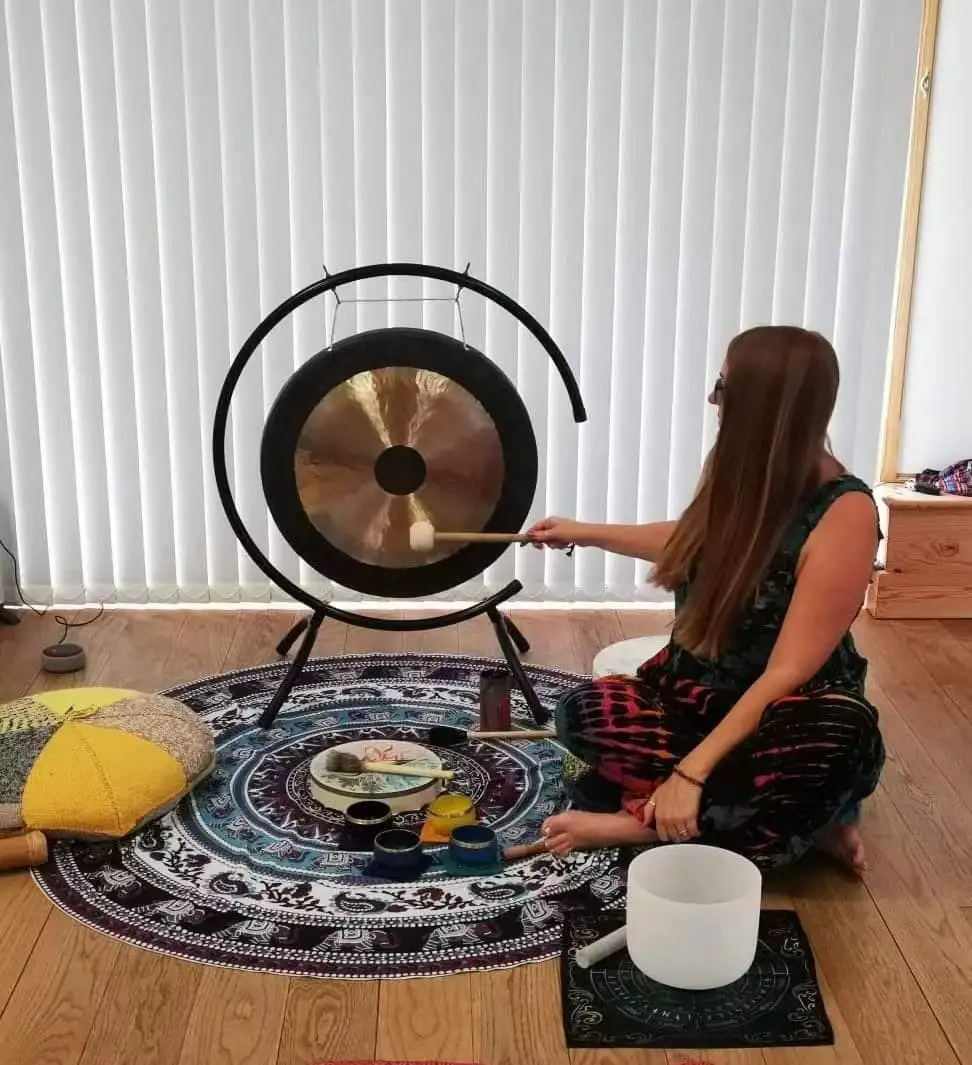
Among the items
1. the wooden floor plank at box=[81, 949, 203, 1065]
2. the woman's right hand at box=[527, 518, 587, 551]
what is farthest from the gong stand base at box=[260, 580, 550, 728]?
the wooden floor plank at box=[81, 949, 203, 1065]

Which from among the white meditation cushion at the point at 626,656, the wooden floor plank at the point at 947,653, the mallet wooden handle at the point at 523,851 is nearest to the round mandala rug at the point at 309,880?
the mallet wooden handle at the point at 523,851

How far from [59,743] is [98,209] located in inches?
58.6

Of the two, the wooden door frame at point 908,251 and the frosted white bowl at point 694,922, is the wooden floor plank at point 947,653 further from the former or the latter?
the frosted white bowl at point 694,922

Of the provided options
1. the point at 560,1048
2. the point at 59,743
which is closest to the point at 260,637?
the point at 59,743

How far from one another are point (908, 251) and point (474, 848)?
2097mm

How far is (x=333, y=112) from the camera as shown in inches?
118

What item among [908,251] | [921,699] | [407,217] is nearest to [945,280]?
[908,251]

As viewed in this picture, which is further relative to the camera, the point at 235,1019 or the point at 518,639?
the point at 518,639

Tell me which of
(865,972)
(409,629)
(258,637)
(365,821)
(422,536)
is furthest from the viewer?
(258,637)

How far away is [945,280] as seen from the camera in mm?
3275

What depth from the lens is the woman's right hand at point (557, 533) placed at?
2.23 m

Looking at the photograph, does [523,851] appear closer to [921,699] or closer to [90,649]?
[921,699]

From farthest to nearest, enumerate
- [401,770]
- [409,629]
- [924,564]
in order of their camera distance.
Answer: [924,564]
[409,629]
[401,770]

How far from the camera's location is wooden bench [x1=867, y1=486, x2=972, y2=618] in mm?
3117
